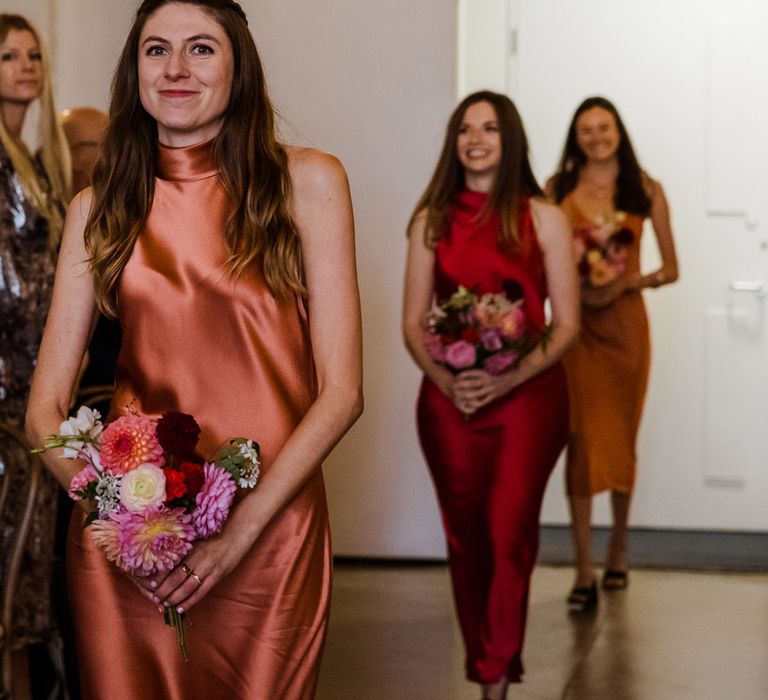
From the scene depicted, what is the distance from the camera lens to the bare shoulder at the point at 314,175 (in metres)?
→ 2.41

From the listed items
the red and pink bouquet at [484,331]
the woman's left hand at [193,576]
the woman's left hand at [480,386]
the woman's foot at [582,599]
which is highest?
the woman's left hand at [193,576]

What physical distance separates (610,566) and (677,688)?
80.3 inches

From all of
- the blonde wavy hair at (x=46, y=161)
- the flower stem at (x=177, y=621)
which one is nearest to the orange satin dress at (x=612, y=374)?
the blonde wavy hair at (x=46, y=161)

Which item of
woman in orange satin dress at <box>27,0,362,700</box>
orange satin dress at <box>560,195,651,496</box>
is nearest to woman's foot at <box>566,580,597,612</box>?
orange satin dress at <box>560,195,651,496</box>

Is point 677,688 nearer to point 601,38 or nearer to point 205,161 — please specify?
point 205,161

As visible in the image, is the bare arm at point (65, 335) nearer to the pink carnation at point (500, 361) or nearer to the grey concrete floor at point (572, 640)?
the pink carnation at point (500, 361)

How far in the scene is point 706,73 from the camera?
27.9ft

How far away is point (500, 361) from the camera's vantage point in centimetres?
459

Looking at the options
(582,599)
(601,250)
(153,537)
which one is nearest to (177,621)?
(153,537)

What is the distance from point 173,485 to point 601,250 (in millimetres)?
4876

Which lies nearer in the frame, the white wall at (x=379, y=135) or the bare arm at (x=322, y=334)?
the bare arm at (x=322, y=334)

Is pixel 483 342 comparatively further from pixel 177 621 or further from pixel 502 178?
pixel 177 621

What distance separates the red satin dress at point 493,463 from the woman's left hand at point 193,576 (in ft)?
7.86

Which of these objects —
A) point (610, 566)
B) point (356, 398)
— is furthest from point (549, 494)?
point (356, 398)
